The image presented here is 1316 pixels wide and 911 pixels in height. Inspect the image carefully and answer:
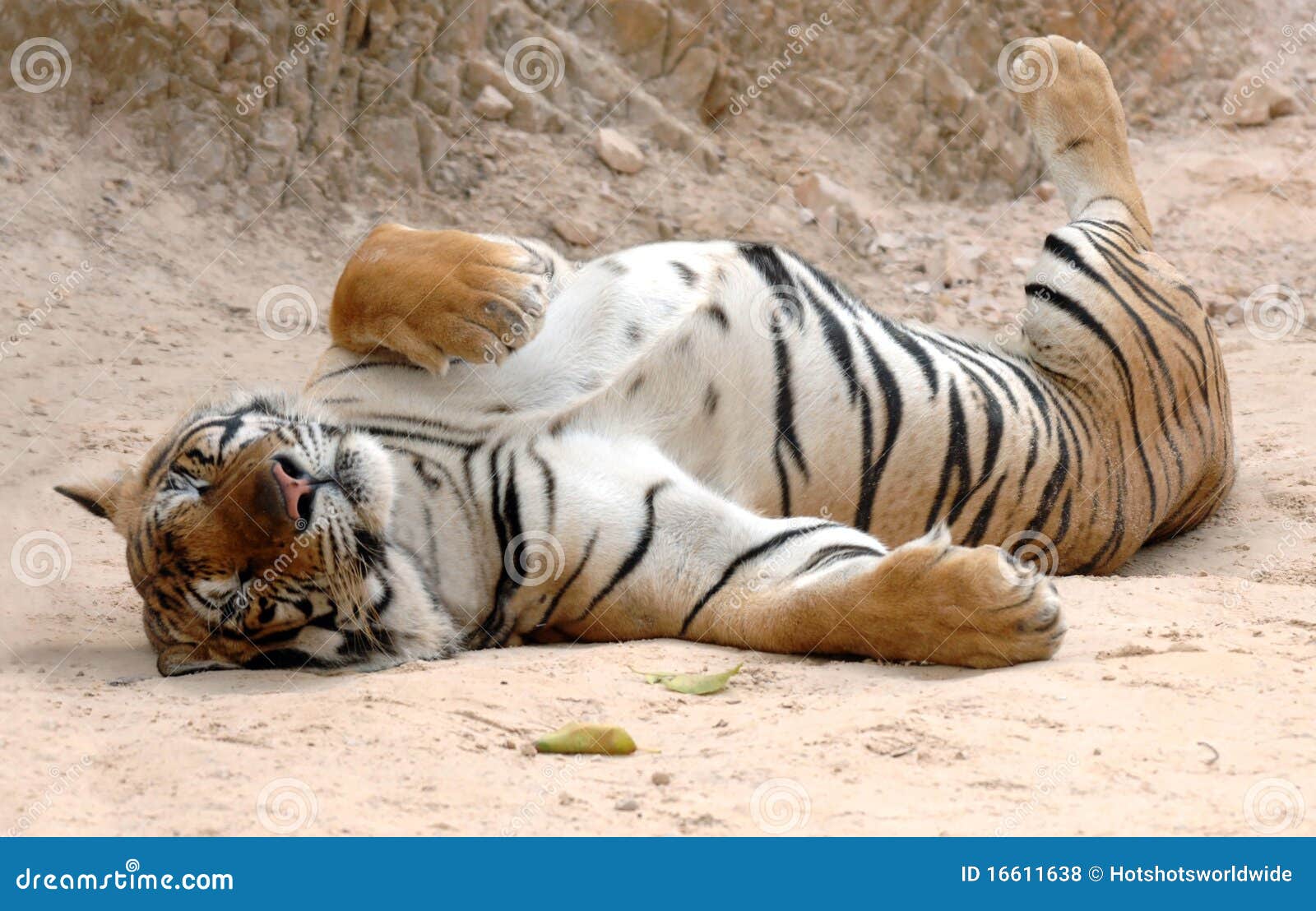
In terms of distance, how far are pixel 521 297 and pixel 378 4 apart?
12.1 ft

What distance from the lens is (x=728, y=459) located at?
3525 millimetres

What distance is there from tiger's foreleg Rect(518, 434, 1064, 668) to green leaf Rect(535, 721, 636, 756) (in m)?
0.67

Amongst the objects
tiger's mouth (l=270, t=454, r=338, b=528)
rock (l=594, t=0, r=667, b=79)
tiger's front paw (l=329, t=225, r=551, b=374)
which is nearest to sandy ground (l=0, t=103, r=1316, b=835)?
tiger's mouth (l=270, t=454, r=338, b=528)

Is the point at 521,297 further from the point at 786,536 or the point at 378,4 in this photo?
the point at 378,4

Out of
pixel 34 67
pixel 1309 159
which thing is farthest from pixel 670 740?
pixel 1309 159

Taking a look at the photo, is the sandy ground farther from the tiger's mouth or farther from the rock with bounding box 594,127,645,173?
the rock with bounding box 594,127,645,173

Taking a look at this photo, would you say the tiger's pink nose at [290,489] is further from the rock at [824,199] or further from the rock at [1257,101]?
the rock at [1257,101]

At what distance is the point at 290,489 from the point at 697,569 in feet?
2.95

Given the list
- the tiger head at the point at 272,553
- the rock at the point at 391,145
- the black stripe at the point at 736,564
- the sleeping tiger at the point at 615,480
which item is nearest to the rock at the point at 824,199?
the rock at the point at 391,145

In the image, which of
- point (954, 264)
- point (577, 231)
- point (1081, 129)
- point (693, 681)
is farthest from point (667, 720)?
point (954, 264)

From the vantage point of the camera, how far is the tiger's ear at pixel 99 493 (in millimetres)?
3295

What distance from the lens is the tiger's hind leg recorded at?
16.5 ft

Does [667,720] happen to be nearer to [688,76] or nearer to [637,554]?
[637,554]

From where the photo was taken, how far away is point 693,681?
284 cm
